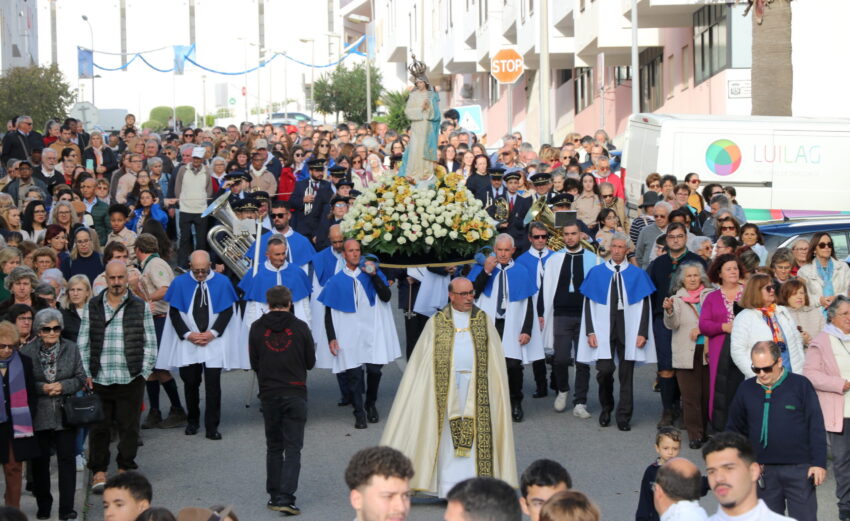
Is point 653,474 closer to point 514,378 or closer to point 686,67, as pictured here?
point 514,378

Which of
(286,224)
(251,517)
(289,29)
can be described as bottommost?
(251,517)

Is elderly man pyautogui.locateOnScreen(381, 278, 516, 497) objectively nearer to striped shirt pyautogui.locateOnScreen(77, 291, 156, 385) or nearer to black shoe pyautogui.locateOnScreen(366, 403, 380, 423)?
striped shirt pyautogui.locateOnScreen(77, 291, 156, 385)

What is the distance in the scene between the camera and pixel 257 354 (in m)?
11.1

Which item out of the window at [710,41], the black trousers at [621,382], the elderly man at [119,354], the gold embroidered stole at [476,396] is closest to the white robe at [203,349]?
the elderly man at [119,354]

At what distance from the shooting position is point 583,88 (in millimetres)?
43438

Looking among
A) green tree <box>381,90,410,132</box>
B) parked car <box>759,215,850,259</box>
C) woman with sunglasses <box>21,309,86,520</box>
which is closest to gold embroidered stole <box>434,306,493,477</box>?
woman with sunglasses <box>21,309,86,520</box>

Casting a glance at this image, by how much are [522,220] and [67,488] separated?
8860 mm

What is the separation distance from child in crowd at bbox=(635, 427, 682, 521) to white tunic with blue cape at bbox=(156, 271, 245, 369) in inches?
231

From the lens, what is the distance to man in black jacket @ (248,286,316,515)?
428 inches

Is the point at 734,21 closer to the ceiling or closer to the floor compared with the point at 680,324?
closer to the ceiling

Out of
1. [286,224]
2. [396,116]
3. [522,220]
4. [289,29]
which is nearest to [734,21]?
[522,220]

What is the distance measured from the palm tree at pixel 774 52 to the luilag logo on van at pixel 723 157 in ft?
8.51

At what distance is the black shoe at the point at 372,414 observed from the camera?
14.0m

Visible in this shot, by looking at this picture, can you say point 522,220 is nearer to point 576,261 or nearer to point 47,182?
point 576,261
